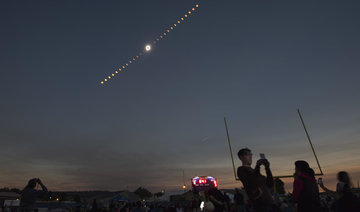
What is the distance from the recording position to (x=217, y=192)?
5191 millimetres

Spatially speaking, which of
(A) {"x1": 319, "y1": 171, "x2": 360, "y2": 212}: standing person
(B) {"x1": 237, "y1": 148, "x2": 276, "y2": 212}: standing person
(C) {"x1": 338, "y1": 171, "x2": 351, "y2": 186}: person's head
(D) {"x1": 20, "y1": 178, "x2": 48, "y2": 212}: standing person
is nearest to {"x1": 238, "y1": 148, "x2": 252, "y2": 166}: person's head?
(B) {"x1": 237, "y1": 148, "x2": 276, "y2": 212}: standing person

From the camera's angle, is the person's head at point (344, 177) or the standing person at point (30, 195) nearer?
the person's head at point (344, 177)

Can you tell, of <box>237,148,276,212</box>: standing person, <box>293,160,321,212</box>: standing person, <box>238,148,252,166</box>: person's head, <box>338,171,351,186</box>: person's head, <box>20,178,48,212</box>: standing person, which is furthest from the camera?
<box>20,178,48,212</box>: standing person

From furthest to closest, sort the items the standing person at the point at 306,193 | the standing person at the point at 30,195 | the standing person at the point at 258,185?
1. the standing person at the point at 30,195
2. the standing person at the point at 306,193
3. the standing person at the point at 258,185

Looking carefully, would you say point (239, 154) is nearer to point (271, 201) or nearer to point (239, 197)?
point (271, 201)

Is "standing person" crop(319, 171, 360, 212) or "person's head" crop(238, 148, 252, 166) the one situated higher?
"person's head" crop(238, 148, 252, 166)

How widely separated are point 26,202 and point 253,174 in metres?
5.39

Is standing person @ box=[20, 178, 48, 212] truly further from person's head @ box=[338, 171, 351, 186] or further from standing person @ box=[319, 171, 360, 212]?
person's head @ box=[338, 171, 351, 186]

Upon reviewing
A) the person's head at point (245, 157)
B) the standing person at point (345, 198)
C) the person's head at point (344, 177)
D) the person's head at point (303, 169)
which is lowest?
the standing person at point (345, 198)

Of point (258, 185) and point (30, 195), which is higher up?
point (30, 195)

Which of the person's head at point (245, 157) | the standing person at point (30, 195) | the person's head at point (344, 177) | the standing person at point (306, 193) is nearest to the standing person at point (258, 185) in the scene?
the person's head at point (245, 157)

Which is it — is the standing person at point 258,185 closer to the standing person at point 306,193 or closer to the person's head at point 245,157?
the person's head at point 245,157

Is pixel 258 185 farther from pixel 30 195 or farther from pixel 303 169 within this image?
pixel 30 195

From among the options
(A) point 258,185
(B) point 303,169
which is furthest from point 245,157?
(B) point 303,169
